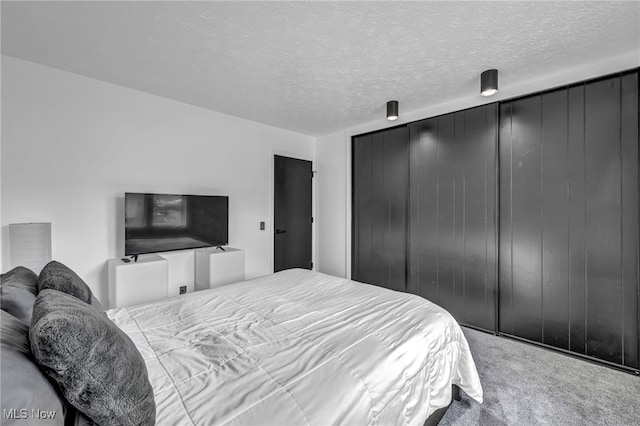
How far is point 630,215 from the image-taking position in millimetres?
2262

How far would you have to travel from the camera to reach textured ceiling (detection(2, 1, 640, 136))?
1.76 m

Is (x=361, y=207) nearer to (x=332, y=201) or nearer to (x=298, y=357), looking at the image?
(x=332, y=201)

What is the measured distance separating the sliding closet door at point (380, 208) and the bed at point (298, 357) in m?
1.84

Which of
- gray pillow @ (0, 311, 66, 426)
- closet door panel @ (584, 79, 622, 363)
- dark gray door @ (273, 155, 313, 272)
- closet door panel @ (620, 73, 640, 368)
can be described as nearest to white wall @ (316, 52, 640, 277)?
dark gray door @ (273, 155, 313, 272)

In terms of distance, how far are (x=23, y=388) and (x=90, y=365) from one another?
0.13 metres

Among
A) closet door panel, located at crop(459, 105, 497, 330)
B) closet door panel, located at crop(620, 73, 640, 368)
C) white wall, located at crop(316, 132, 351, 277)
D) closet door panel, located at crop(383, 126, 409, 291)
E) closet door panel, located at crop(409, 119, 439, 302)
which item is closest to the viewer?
closet door panel, located at crop(620, 73, 640, 368)

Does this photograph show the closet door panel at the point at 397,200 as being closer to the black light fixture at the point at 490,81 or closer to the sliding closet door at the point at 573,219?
the sliding closet door at the point at 573,219

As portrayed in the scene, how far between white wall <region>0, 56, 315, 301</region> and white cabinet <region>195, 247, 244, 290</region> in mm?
267

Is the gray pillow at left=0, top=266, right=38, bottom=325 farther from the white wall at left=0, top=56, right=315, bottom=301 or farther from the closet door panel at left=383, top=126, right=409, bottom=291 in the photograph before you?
the closet door panel at left=383, top=126, right=409, bottom=291

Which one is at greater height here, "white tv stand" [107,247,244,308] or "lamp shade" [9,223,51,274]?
"lamp shade" [9,223,51,274]

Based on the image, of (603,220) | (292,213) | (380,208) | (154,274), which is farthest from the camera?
(292,213)

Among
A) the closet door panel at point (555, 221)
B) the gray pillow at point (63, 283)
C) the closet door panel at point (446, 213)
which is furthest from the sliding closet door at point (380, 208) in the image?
the gray pillow at point (63, 283)

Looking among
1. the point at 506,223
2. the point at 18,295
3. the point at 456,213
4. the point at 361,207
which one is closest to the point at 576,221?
the point at 506,223

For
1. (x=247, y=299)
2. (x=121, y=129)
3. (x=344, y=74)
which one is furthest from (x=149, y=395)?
(x=121, y=129)
